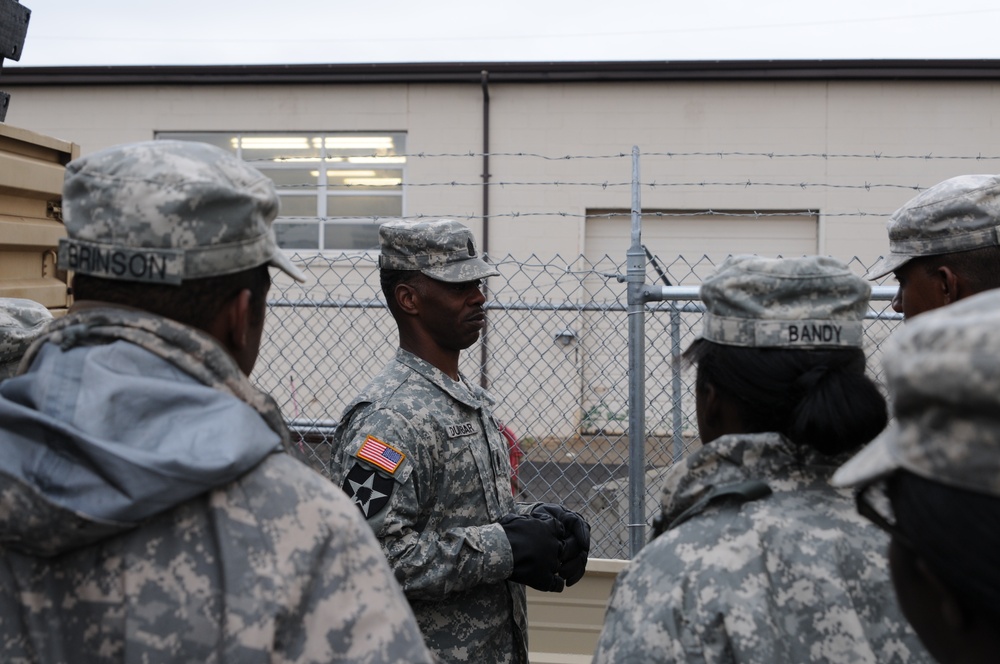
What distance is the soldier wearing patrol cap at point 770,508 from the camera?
1.48 metres

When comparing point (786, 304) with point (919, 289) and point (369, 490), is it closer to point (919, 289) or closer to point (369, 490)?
point (919, 289)

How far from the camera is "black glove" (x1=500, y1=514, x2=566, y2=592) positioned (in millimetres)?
2678

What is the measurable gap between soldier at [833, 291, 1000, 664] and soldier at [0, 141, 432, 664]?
0.71m

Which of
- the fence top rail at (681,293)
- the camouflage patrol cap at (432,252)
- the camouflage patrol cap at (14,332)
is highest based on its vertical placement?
the camouflage patrol cap at (432,252)

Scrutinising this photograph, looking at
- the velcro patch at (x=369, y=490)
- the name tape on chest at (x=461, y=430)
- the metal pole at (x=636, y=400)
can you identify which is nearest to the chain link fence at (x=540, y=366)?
the metal pole at (x=636, y=400)

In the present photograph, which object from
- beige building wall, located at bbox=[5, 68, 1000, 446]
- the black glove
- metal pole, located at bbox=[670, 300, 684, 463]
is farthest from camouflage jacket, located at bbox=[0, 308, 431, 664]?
beige building wall, located at bbox=[5, 68, 1000, 446]

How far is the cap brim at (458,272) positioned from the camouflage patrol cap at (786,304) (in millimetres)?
1370

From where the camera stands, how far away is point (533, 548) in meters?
2.68

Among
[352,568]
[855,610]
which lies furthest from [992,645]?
[352,568]

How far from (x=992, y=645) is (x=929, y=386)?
0.87 ft

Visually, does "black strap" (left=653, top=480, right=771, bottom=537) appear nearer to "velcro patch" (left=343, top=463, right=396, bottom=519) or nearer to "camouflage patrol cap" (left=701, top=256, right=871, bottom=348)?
"camouflage patrol cap" (left=701, top=256, right=871, bottom=348)

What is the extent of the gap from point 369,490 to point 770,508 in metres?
1.30

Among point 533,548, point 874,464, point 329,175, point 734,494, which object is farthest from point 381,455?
point 329,175

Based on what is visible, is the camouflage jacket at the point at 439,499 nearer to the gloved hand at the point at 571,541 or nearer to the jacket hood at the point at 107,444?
the gloved hand at the point at 571,541
